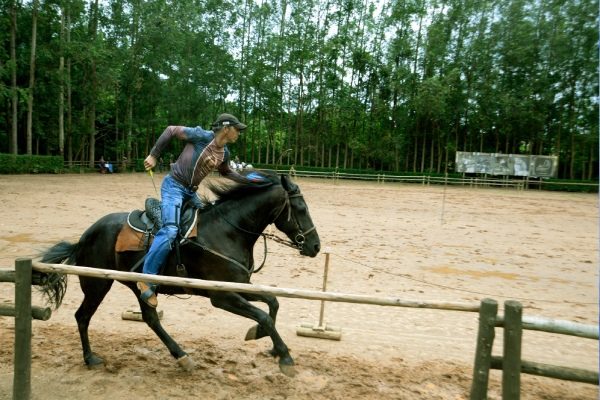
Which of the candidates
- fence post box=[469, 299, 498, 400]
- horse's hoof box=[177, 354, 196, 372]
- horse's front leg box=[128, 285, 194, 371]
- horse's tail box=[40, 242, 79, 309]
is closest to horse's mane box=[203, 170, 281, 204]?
horse's front leg box=[128, 285, 194, 371]

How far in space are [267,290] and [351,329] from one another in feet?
8.35

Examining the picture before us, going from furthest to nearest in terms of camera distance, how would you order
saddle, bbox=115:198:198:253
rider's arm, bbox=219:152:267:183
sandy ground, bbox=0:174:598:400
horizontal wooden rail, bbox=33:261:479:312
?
rider's arm, bbox=219:152:267:183
saddle, bbox=115:198:198:253
sandy ground, bbox=0:174:598:400
horizontal wooden rail, bbox=33:261:479:312

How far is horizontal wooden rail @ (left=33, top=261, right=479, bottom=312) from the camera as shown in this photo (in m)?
3.33

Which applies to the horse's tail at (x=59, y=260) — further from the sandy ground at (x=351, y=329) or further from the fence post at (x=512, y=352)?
the fence post at (x=512, y=352)

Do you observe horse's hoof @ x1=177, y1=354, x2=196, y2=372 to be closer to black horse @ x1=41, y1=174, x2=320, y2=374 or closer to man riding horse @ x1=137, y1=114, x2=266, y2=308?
black horse @ x1=41, y1=174, x2=320, y2=374

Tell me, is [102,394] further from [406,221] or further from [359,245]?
[406,221]

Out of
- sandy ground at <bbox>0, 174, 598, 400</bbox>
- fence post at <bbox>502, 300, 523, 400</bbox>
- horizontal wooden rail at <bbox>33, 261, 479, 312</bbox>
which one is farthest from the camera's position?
sandy ground at <bbox>0, 174, 598, 400</bbox>

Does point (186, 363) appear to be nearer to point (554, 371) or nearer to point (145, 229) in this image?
point (145, 229)

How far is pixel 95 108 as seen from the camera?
37031 mm

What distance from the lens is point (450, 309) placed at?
3.38 m

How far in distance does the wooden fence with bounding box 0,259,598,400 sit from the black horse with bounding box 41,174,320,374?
664 mm

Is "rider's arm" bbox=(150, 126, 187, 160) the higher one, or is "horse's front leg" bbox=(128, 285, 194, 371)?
"rider's arm" bbox=(150, 126, 187, 160)

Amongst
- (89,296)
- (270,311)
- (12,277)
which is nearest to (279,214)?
(270,311)

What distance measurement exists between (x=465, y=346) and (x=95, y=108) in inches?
1524
